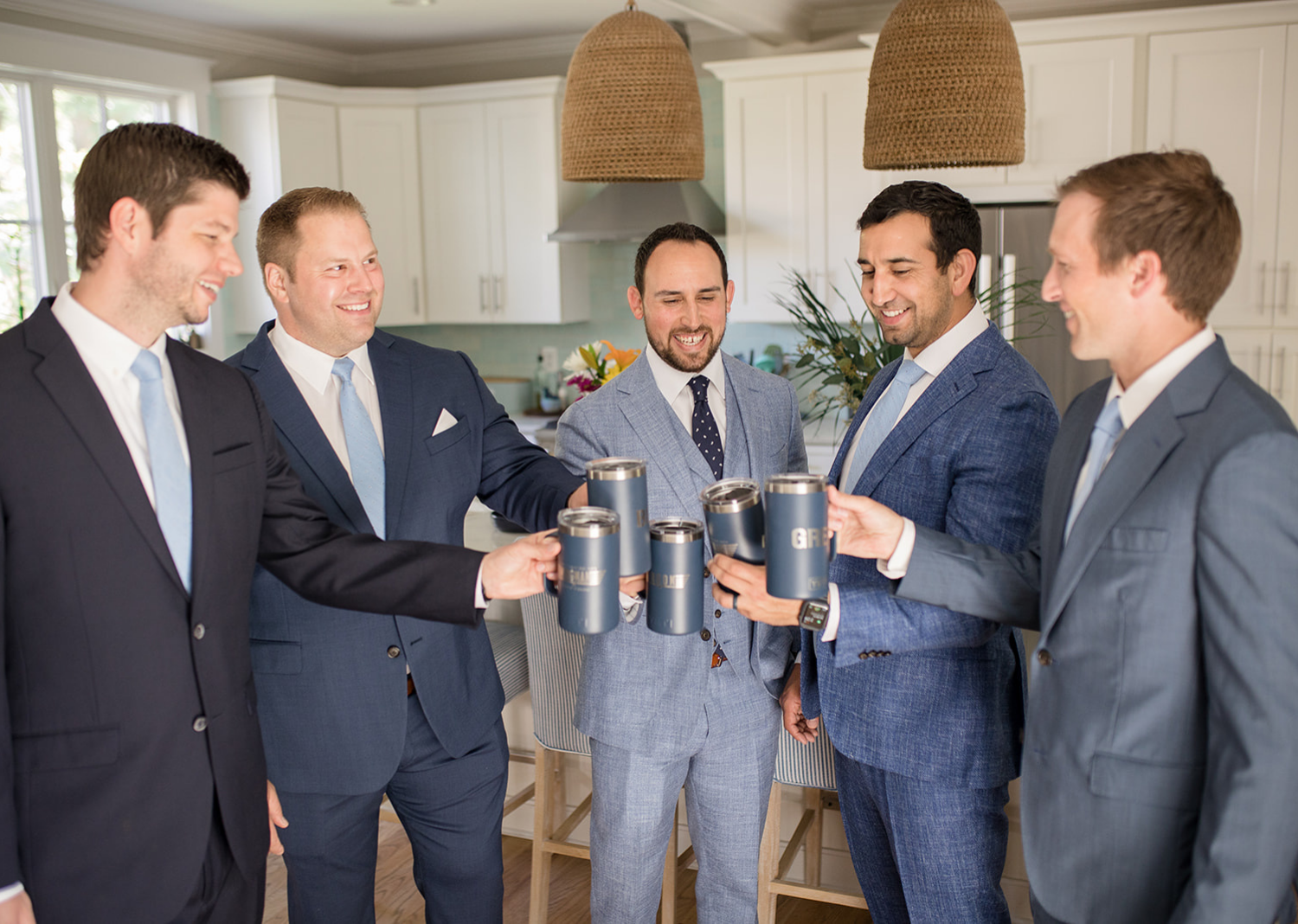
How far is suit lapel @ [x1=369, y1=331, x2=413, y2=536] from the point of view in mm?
1873

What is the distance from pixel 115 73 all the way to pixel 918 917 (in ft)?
16.5

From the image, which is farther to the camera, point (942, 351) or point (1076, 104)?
point (1076, 104)

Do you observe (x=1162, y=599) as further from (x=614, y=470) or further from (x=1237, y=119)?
(x=1237, y=119)

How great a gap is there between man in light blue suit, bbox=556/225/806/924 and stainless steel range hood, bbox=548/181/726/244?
3051mm

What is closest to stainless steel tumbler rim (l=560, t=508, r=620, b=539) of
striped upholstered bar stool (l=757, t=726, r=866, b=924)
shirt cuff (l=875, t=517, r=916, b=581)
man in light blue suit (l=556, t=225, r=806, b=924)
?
shirt cuff (l=875, t=517, r=916, b=581)

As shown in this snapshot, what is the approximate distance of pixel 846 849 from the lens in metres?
2.68

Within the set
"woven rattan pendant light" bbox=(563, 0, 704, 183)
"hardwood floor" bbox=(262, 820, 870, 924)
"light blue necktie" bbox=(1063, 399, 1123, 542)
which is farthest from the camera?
"hardwood floor" bbox=(262, 820, 870, 924)

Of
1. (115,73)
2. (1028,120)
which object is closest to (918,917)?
(1028,120)

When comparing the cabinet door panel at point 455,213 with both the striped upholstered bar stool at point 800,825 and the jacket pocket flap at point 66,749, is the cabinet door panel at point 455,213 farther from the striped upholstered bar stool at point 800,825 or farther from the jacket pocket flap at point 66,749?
the jacket pocket flap at point 66,749

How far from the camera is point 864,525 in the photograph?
157 cm

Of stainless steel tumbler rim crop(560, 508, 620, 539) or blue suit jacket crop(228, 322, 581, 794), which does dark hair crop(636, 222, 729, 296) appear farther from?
stainless steel tumbler rim crop(560, 508, 620, 539)

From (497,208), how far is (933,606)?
4.60m

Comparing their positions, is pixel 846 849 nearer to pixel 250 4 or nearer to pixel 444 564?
pixel 444 564

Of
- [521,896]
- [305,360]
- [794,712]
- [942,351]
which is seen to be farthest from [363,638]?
[521,896]
